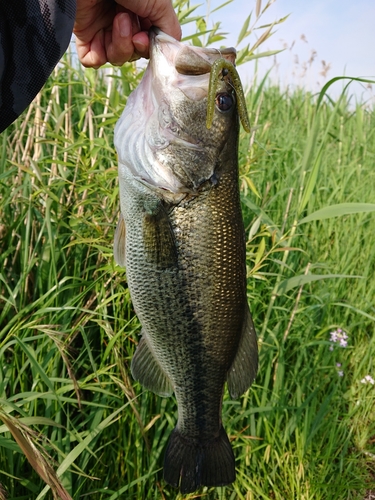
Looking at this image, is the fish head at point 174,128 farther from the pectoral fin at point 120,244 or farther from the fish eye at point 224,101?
the pectoral fin at point 120,244

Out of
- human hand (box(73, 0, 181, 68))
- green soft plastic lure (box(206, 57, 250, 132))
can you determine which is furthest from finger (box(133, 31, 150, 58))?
green soft plastic lure (box(206, 57, 250, 132))

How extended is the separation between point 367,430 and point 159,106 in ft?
7.31

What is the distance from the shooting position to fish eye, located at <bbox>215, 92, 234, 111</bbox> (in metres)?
1.61

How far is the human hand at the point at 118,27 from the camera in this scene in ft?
5.12

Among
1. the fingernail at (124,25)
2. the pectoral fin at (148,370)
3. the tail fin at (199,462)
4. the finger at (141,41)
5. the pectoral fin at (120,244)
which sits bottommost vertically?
the tail fin at (199,462)

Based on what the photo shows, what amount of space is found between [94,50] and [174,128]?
1.76 feet

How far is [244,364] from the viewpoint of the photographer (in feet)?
5.81

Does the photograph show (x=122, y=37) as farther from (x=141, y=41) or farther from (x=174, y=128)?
(x=174, y=128)

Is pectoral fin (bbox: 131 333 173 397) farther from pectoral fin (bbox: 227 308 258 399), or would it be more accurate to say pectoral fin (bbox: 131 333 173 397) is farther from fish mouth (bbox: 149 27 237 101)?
fish mouth (bbox: 149 27 237 101)

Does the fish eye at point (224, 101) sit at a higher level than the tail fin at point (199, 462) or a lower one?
higher

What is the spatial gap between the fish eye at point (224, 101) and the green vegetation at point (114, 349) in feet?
1.79

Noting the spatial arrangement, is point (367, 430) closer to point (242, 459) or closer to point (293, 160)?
point (242, 459)

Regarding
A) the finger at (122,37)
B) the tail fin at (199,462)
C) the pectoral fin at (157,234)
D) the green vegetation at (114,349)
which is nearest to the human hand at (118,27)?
the finger at (122,37)

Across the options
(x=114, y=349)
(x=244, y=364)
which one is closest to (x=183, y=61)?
(x=244, y=364)
